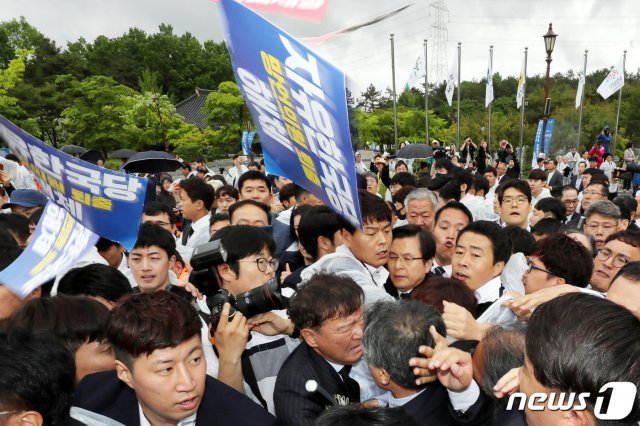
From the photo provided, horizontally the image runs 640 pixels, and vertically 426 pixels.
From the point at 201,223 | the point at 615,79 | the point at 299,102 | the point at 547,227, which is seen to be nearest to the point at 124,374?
the point at 299,102

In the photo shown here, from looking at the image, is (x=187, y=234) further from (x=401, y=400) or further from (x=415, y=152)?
(x=415, y=152)

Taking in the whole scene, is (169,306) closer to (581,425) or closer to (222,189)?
(581,425)

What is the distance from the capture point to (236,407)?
6.49 feet

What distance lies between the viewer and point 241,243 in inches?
110

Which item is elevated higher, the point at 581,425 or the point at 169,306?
the point at 169,306

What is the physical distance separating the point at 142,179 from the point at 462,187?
5.49 meters

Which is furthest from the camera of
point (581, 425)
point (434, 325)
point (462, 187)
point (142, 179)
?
point (462, 187)

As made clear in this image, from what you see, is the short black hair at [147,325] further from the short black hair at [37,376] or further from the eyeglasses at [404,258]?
the eyeglasses at [404,258]

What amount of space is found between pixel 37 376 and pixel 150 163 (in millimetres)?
8171

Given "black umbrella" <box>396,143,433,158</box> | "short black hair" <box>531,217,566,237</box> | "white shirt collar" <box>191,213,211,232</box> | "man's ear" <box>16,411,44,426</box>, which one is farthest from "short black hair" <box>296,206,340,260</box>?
"black umbrella" <box>396,143,433,158</box>

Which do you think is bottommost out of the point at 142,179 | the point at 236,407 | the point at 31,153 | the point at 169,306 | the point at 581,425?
the point at 236,407

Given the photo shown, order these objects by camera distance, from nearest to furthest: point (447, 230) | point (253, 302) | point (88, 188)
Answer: point (253, 302) → point (88, 188) → point (447, 230)

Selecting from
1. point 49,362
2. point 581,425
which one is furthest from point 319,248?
point 581,425

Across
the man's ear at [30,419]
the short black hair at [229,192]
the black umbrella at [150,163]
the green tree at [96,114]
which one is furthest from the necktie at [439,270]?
the green tree at [96,114]
